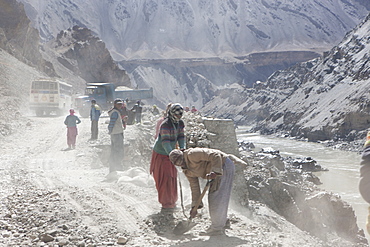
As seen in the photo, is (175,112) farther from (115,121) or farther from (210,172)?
(115,121)

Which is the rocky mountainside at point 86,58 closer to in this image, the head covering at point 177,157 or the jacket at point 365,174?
the head covering at point 177,157

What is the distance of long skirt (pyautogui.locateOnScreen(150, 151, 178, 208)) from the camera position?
4.91 metres

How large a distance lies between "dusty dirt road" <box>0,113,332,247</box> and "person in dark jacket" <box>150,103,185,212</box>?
254mm

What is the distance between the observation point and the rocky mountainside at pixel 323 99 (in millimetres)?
50188

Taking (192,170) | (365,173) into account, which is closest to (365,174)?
(365,173)

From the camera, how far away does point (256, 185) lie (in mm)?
11312

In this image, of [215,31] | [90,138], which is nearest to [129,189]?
[90,138]

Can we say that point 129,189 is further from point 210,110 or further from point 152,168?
point 210,110

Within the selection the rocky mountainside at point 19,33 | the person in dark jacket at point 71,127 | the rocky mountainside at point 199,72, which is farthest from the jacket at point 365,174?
the rocky mountainside at point 199,72

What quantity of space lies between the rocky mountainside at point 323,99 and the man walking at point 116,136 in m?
45.0

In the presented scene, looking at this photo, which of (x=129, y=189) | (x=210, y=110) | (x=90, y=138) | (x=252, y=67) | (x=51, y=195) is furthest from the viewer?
(x=252, y=67)

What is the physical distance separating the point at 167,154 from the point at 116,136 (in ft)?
11.2

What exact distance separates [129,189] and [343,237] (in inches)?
317

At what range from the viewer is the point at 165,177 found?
16.1ft
